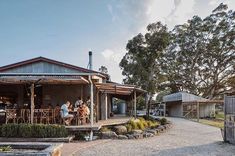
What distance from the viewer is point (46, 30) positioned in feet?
65.6

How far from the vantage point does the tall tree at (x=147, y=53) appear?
3831 centimetres

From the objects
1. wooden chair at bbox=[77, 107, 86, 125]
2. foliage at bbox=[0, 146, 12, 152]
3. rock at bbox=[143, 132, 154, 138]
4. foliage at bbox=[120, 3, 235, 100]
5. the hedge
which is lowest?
rock at bbox=[143, 132, 154, 138]

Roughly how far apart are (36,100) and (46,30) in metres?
4.82

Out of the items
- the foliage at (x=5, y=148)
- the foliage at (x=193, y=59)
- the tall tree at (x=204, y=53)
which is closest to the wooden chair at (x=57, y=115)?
the foliage at (x=5, y=148)

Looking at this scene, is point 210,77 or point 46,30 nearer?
point 46,30

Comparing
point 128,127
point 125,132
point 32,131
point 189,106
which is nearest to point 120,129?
point 125,132

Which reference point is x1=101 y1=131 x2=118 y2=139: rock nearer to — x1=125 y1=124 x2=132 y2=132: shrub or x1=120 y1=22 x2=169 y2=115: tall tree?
x1=125 y1=124 x2=132 y2=132: shrub

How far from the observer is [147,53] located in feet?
128

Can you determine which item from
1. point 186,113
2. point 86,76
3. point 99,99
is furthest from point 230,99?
point 186,113

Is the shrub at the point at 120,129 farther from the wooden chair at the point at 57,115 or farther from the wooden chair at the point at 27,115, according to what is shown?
the wooden chair at the point at 27,115

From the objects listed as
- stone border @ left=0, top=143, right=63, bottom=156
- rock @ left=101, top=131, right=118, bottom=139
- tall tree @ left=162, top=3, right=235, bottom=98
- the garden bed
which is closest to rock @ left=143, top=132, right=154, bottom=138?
the garden bed

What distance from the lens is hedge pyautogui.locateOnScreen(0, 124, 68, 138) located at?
540 inches

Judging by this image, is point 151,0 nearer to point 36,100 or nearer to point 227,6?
point 36,100

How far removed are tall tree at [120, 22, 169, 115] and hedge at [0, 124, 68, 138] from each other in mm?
25199
